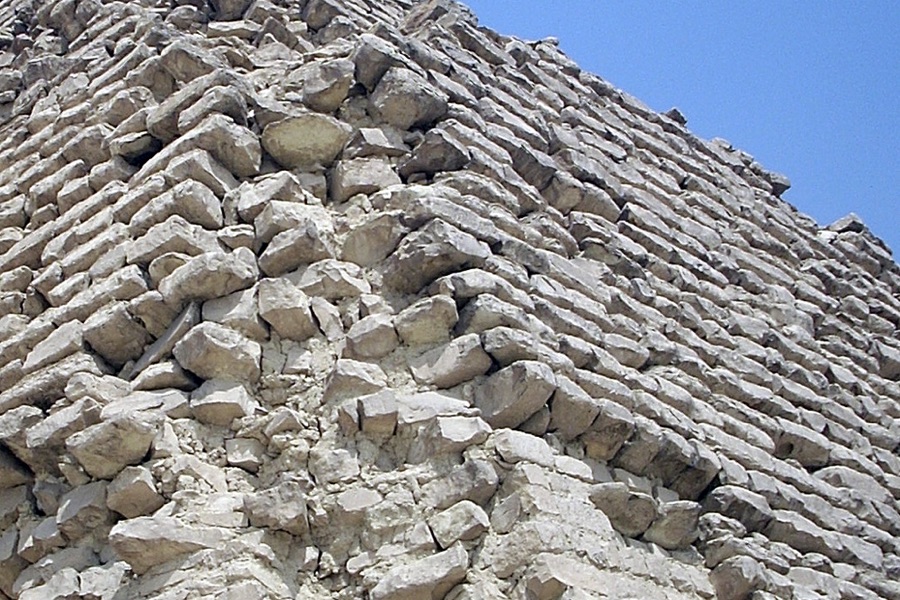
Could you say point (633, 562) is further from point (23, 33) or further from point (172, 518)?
point (23, 33)

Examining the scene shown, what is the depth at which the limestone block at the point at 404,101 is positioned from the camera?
4.44 m

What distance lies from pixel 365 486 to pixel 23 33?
407 cm

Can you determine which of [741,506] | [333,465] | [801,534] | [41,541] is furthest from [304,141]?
[801,534]

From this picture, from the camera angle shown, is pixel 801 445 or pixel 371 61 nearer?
pixel 371 61

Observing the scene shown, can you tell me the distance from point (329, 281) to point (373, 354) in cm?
30

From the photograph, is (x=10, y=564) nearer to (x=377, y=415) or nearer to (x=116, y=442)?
(x=116, y=442)

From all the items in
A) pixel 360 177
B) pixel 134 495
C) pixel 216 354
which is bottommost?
pixel 134 495

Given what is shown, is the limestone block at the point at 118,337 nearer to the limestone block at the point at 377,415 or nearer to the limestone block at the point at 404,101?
the limestone block at the point at 377,415

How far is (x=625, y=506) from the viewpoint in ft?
11.9

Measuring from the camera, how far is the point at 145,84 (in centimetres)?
488

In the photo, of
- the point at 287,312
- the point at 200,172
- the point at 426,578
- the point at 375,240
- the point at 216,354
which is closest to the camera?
the point at 426,578

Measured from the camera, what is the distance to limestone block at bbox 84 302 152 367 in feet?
12.5

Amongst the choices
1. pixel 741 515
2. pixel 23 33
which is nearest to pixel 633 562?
pixel 741 515

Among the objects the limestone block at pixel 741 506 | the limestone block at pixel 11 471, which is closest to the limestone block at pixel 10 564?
the limestone block at pixel 11 471
